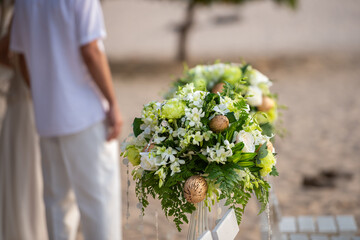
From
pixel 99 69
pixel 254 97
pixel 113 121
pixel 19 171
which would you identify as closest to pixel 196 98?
pixel 254 97

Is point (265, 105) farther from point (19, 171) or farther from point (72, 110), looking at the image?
point (19, 171)

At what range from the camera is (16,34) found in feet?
10.1

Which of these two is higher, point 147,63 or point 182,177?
point 182,177

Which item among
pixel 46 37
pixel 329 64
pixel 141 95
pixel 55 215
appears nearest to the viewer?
pixel 46 37

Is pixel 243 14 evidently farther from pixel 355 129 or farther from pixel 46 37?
pixel 46 37

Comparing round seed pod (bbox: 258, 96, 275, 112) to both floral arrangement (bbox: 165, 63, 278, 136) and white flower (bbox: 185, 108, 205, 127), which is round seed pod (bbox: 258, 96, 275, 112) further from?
white flower (bbox: 185, 108, 205, 127)

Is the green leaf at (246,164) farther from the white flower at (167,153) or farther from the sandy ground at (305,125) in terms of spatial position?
the sandy ground at (305,125)

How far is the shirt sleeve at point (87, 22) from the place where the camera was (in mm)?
2875

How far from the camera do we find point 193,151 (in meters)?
1.92

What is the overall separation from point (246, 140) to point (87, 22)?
1.43 meters

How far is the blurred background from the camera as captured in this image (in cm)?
497

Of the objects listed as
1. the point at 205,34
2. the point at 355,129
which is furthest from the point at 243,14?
the point at 355,129

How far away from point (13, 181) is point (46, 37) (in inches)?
49.3

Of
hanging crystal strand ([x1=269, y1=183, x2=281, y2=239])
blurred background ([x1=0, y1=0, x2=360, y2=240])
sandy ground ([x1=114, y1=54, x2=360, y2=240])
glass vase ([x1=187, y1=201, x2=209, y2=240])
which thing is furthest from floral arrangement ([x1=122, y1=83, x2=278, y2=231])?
sandy ground ([x1=114, y1=54, x2=360, y2=240])
